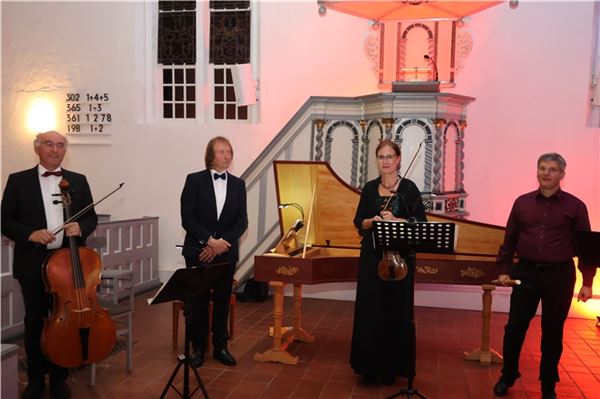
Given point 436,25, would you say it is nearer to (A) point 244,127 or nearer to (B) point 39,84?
(A) point 244,127

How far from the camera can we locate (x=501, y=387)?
13.3ft

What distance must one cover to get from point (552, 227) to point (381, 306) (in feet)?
4.09

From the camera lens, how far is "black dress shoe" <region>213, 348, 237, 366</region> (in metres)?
4.58

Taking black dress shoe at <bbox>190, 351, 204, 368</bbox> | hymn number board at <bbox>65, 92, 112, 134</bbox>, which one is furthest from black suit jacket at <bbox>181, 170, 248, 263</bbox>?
hymn number board at <bbox>65, 92, 112, 134</bbox>

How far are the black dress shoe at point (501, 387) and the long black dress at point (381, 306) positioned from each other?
67 centimetres

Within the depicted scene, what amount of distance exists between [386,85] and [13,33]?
5.89 m

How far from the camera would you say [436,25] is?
729cm

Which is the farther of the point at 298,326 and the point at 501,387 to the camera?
the point at 298,326

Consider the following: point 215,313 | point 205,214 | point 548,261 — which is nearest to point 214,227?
point 205,214

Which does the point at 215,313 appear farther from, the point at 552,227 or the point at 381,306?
the point at 552,227

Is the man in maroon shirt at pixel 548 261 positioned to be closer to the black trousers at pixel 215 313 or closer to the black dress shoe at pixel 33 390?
the black trousers at pixel 215 313

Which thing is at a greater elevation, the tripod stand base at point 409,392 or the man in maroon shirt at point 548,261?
the man in maroon shirt at point 548,261

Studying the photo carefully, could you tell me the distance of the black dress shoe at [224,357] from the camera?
4582mm

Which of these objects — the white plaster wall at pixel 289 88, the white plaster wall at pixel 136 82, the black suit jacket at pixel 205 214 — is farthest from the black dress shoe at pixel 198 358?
the white plaster wall at pixel 136 82
